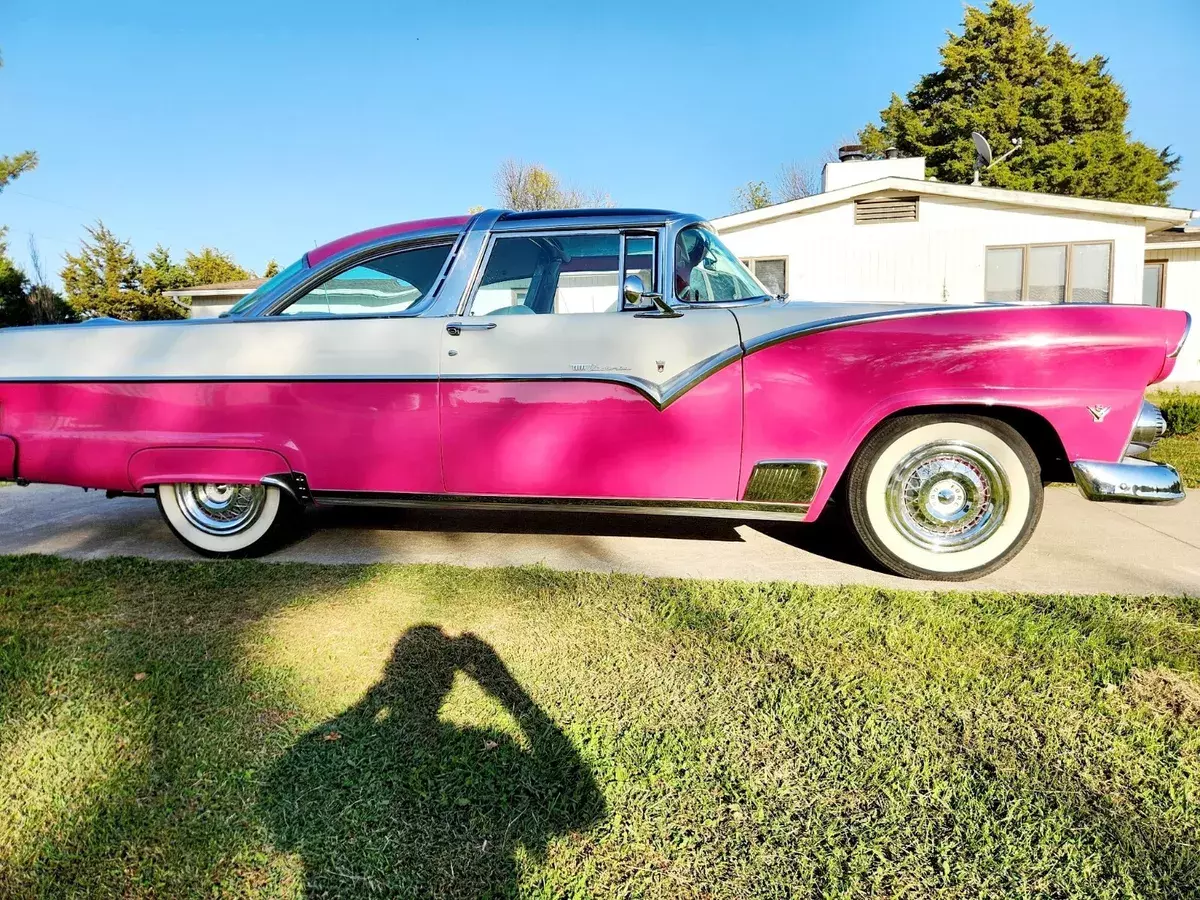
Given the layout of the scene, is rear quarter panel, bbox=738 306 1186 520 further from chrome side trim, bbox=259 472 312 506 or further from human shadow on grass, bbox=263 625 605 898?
chrome side trim, bbox=259 472 312 506

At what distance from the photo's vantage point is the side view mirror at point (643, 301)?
10.6 ft

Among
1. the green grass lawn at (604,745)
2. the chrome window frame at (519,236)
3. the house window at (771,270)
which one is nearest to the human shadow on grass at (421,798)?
the green grass lawn at (604,745)

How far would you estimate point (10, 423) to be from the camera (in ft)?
12.1

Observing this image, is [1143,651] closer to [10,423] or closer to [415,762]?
[415,762]

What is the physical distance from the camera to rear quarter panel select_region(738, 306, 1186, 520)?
3.06 meters

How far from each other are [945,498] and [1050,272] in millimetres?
10606

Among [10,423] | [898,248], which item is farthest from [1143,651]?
[898,248]

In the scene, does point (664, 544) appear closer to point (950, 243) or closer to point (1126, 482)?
point (1126, 482)

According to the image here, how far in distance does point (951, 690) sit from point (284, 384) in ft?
10.6

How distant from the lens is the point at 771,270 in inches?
496

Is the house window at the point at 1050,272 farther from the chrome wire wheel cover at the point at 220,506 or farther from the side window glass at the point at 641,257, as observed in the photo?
the chrome wire wheel cover at the point at 220,506

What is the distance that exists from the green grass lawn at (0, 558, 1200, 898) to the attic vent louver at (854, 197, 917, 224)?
10.4m

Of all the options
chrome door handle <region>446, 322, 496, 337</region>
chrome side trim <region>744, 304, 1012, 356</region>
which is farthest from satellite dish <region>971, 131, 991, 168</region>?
chrome door handle <region>446, 322, 496, 337</region>

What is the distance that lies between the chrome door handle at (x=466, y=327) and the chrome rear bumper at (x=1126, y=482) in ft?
9.24
